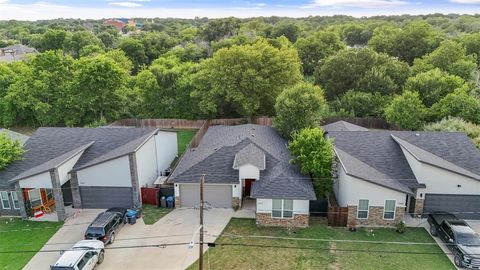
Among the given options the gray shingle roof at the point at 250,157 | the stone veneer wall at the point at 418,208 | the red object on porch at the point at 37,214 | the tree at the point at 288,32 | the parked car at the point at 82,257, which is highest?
the tree at the point at 288,32

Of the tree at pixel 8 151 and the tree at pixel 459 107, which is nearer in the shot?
the tree at pixel 8 151

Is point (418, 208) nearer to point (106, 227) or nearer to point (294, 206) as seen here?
point (294, 206)

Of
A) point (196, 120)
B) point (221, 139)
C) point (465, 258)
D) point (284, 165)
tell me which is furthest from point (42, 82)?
point (465, 258)

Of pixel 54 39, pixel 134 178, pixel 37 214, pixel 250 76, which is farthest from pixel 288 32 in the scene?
pixel 37 214

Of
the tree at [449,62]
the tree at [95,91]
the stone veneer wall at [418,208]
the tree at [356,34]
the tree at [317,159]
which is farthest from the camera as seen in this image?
the tree at [356,34]

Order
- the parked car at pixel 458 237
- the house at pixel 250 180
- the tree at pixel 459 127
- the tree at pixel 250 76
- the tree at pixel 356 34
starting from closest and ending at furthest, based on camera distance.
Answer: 1. the parked car at pixel 458 237
2. the house at pixel 250 180
3. the tree at pixel 459 127
4. the tree at pixel 250 76
5. the tree at pixel 356 34

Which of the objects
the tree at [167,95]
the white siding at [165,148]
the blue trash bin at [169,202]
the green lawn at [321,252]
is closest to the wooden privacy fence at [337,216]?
the green lawn at [321,252]

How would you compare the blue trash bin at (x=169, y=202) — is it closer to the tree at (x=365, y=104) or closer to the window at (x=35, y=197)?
the window at (x=35, y=197)
